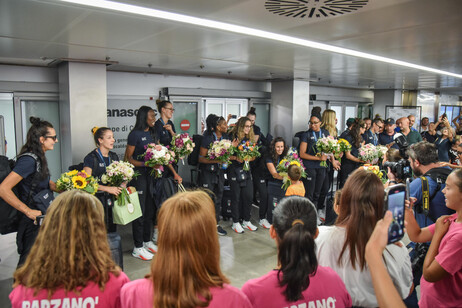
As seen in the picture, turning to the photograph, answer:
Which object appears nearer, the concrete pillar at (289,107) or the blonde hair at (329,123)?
the blonde hair at (329,123)

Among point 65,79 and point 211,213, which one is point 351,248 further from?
point 65,79

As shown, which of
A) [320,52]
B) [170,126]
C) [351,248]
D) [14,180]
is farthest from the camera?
[170,126]

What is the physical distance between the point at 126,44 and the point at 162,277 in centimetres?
357

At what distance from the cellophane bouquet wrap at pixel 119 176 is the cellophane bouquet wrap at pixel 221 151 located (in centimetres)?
142

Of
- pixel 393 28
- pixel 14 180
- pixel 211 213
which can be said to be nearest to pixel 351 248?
pixel 211 213

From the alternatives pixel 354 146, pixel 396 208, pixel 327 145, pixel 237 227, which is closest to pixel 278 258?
pixel 396 208

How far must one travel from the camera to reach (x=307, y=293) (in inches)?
55.8

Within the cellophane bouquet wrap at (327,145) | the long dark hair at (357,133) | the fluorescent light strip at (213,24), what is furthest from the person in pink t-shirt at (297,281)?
the long dark hair at (357,133)

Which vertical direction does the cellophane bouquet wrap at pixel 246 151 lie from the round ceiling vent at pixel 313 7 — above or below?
below

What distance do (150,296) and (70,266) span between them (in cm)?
36

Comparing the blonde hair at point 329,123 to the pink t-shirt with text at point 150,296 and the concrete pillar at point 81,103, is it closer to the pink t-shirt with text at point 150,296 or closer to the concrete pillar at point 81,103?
the concrete pillar at point 81,103

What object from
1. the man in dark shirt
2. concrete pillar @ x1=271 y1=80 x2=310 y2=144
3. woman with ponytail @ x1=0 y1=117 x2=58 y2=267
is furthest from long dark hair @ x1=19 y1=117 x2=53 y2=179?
the man in dark shirt

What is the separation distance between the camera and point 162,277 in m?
1.31

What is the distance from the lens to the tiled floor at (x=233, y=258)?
4.11 m
